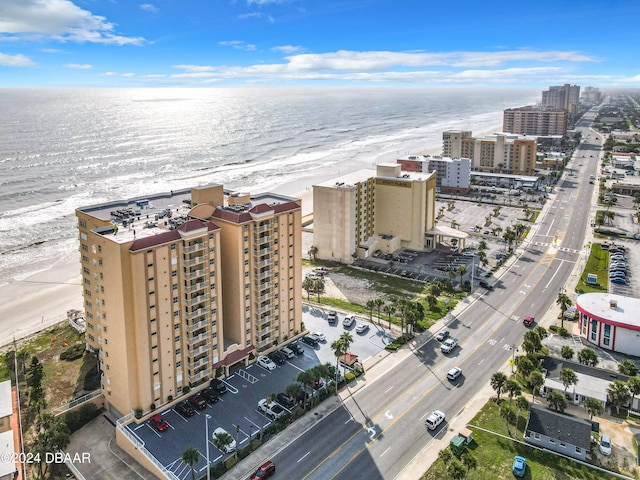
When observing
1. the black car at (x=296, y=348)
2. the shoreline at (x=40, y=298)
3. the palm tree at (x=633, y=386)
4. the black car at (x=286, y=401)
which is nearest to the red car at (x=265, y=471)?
the black car at (x=286, y=401)

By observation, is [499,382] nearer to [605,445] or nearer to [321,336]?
[605,445]

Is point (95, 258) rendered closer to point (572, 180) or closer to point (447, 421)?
point (447, 421)

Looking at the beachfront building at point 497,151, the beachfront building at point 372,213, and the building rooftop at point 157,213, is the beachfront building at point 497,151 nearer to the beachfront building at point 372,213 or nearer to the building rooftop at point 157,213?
the beachfront building at point 372,213

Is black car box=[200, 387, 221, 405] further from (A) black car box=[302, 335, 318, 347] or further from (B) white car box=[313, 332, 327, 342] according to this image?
(B) white car box=[313, 332, 327, 342]

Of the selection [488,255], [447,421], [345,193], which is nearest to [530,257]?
[488,255]

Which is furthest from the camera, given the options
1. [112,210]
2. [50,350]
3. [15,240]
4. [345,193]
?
[15,240]

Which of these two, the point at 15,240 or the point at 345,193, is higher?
the point at 345,193

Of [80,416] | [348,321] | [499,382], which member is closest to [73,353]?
[80,416]
